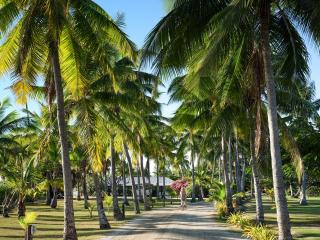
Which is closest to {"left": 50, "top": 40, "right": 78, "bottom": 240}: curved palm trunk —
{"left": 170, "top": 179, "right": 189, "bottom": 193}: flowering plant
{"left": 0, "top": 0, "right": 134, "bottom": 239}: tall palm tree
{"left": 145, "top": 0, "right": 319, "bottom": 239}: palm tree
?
{"left": 0, "top": 0, "right": 134, "bottom": 239}: tall palm tree

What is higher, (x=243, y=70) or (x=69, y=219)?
(x=243, y=70)

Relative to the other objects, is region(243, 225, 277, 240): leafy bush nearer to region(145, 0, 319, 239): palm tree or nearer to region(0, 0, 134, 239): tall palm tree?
region(145, 0, 319, 239): palm tree

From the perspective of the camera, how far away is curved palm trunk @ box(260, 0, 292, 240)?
11773 millimetres

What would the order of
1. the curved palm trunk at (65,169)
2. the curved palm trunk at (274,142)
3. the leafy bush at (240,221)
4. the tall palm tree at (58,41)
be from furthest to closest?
1. the leafy bush at (240,221)
2. the curved palm trunk at (65,169)
3. the tall palm tree at (58,41)
4. the curved palm trunk at (274,142)

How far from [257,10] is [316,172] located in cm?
1379

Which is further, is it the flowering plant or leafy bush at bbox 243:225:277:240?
the flowering plant

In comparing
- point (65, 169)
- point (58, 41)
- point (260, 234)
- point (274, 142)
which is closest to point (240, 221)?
point (260, 234)

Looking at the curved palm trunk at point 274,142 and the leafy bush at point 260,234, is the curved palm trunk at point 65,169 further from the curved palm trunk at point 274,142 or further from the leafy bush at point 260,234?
the curved palm trunk at point 274,142

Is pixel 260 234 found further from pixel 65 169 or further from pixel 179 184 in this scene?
pixel 179 184

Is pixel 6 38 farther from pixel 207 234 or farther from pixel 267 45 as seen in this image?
pixel 207 234

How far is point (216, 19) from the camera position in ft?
36.2

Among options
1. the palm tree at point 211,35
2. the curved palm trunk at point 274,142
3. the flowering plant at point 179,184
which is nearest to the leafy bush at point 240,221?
the curved palm trunk at point 274,142

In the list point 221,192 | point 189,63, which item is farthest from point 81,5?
point 221,192

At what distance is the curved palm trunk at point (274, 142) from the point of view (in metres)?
11.8
